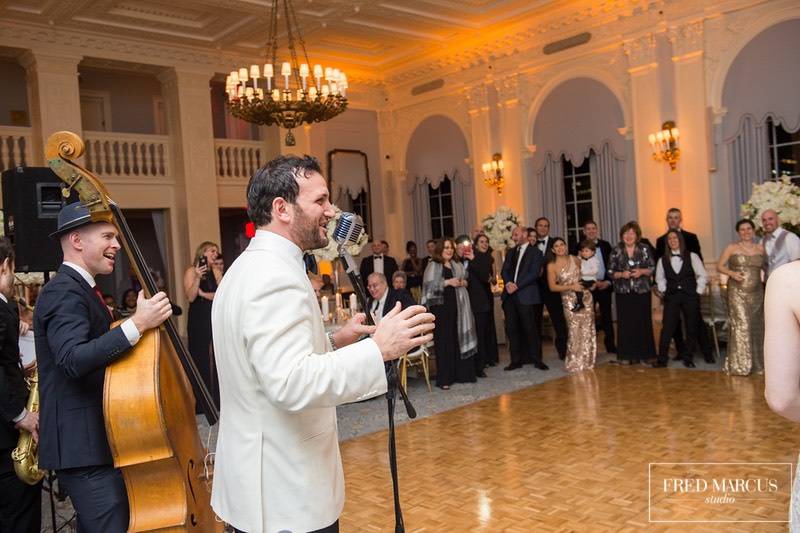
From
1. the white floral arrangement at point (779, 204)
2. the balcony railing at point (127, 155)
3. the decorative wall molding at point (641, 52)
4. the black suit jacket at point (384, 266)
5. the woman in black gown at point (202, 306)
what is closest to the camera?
the woman in black gown at point (202, 306)

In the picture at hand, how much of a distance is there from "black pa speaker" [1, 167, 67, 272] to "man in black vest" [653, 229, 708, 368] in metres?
6.21

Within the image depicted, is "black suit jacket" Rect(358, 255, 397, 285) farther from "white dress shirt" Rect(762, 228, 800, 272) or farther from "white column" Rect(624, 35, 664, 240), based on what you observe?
"white dress shirt" Rect(762, 228, 800, 272)

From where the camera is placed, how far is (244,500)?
1720 millimetres

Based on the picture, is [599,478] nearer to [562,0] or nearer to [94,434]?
[94,434]

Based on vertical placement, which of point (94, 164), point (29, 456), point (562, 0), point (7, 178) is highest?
point (562, 0)

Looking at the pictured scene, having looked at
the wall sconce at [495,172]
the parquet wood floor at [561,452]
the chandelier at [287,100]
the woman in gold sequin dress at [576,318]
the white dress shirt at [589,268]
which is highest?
the chandelier at [287,100]

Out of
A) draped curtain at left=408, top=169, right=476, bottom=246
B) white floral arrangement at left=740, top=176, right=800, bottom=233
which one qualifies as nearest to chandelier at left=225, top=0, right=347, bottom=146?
white floral arrangement at left=740, top=176, right=800, bottom=233

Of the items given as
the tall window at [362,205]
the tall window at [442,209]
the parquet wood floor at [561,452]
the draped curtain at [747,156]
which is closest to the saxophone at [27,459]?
the parquet wood floor at [561,452]

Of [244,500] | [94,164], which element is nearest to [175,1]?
[94,164]

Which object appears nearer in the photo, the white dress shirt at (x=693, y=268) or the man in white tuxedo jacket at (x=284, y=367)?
the man in white tuxedo jacket at (x=284, y=367)

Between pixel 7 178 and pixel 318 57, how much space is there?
961 cm

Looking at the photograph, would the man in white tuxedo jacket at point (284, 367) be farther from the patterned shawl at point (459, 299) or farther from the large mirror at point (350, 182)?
the large mirror at point (350, 182)

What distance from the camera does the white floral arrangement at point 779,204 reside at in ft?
23.2

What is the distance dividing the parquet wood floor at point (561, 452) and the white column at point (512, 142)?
17.2 ft
